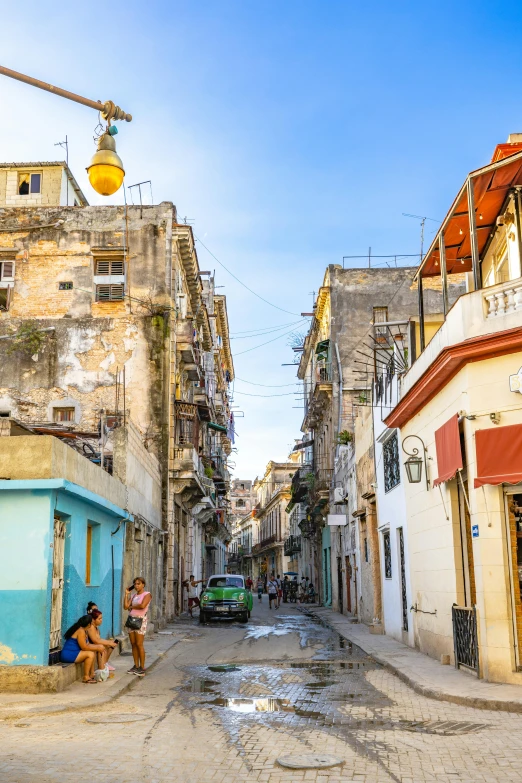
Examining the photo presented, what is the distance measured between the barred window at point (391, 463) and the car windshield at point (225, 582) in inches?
413

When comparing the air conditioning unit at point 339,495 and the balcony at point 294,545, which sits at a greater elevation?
the air conditioning unit at point 339,495

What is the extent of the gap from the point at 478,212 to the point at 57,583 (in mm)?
9455

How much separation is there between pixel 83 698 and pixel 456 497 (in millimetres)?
6486

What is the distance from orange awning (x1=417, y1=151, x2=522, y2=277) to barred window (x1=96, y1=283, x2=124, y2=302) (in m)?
13.9

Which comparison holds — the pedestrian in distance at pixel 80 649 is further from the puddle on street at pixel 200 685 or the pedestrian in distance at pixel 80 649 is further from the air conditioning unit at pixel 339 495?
the air conditioning unit at pixel 339 495

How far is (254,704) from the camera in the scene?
9.85m

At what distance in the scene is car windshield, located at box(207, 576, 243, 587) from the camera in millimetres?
28425

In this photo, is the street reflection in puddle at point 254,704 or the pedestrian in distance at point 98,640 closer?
the street reflection in puddle at point 254,704

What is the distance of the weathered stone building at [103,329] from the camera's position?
2641cm

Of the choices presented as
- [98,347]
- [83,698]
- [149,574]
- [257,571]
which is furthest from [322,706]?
[257,571]

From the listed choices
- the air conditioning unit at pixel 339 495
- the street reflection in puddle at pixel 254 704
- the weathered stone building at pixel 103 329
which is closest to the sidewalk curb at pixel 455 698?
the street reflection in puddle at pixel 254 704

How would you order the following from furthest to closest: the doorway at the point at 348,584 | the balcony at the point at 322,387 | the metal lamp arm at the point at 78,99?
1. the balcony at the point at 322,387
2. the doorway at the point at 348,584
3. the metal lamp arm at the point at 78,99

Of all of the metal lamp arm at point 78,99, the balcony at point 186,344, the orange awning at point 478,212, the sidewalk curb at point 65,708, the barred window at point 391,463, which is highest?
the balcony at point 186,344

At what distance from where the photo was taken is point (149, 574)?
22609 millimetres
